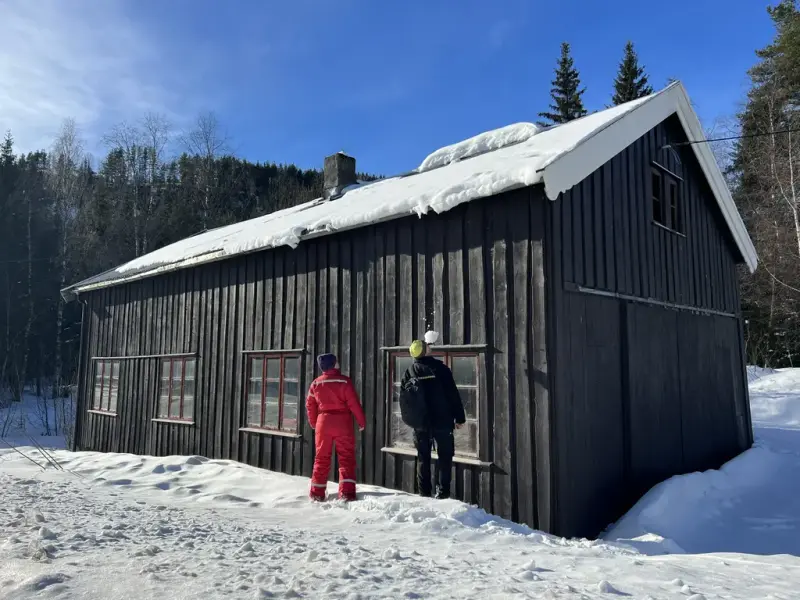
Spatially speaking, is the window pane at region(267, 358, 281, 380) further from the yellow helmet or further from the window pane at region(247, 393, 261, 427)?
the yellow helmet

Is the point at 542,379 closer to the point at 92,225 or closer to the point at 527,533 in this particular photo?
the point at 527,533

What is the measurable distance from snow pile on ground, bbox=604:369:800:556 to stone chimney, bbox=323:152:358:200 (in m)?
8.25

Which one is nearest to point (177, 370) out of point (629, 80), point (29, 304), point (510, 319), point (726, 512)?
point (510, 319)

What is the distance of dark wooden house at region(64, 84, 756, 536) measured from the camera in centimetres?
605

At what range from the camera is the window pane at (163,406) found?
11261 millimetres

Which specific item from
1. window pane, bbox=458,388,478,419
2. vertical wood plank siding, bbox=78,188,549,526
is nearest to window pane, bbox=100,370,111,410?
vertical wood plank siding, bbox=78,188,549,526

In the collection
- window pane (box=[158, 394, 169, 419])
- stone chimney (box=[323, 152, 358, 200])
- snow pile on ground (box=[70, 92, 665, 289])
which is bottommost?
window pane (box=[158, 394, 169, 419])

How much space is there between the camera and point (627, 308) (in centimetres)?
743

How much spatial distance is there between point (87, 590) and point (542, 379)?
4156 mm

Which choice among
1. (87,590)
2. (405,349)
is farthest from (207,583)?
(405,349)

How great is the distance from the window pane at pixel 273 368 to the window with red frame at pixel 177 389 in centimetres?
225

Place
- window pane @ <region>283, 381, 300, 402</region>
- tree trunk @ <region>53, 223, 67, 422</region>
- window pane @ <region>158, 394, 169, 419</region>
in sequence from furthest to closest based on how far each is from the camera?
1. tree trunk @ <region>53, 223, 67, 422</region>
2. window pane @ <region>158, 394, 169, 419</region>
3. window pane @ <region>283, 381, 300, 402</region>

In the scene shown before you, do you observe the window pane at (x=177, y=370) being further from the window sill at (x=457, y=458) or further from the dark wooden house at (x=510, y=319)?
the window sill at (x=457, y=458)

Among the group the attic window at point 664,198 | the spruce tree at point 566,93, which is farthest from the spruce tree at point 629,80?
the attic window at point 664,198
